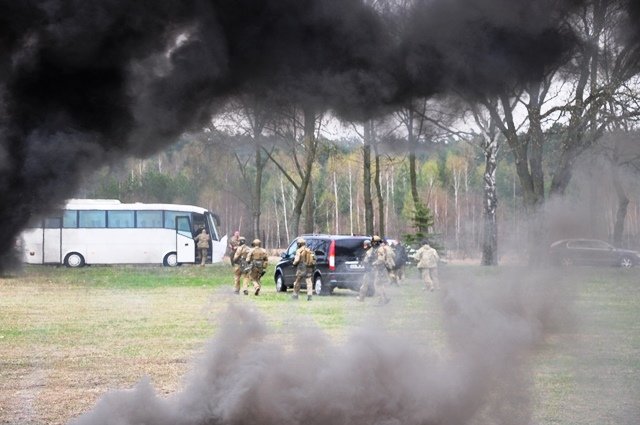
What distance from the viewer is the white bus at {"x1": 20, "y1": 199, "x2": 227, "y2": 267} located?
46188 mm

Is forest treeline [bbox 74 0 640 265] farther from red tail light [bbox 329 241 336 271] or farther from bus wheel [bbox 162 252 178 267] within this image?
bus wheel [bbox 162 252 178 267]

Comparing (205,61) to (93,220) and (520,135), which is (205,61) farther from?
(93,220)

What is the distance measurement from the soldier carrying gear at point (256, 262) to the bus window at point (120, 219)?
50.4 feet

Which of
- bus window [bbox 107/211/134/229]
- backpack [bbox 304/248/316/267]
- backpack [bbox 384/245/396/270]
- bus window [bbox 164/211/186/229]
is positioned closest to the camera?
backpack [bbox 384/245/396/270]

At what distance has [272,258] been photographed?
172 ft

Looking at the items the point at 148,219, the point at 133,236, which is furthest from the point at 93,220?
the point at 148,219

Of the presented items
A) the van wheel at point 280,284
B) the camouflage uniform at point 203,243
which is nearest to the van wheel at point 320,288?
the van wheel at point 280,284

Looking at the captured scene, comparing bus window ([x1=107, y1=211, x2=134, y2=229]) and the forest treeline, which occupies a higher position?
bus window ([x1=107, y1=211, x2=134, y2=229])

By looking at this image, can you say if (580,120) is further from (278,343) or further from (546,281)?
(278,343)

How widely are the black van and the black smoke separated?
21808 mm

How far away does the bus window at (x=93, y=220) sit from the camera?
46812 mm

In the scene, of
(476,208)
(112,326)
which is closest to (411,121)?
(476,208)

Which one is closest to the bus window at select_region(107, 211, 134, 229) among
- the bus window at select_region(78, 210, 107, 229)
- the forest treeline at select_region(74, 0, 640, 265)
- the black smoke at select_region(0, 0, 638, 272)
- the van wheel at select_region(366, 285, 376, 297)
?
the bus window at select_region(78, 210, 107, 229)

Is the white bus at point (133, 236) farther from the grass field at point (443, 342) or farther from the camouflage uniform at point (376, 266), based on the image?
the grass field at point (443, 342)
